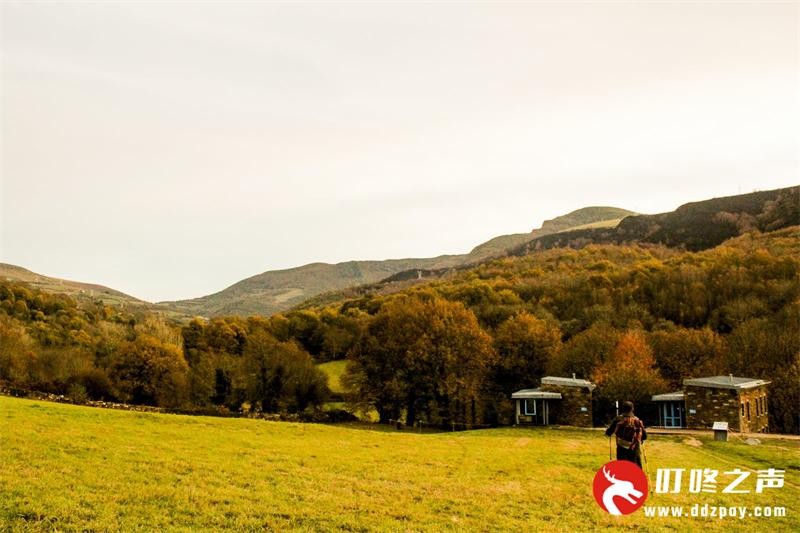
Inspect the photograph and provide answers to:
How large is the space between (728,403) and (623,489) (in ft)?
89.0

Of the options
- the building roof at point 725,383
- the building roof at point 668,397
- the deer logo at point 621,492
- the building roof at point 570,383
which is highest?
the building roof at point 725,383

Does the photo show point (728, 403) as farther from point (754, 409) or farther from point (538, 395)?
point (538, 395)

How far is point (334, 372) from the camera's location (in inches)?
4001

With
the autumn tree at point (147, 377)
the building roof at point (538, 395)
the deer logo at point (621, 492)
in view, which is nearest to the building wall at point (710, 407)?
the building roof at point (538, 395)

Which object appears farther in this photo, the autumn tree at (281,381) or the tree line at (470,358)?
the autumn tree at (281,381)

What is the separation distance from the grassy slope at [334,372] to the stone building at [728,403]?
56.1 meters

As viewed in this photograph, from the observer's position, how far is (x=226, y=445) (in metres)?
25.2

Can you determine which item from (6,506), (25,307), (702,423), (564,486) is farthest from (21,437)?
(25,307)

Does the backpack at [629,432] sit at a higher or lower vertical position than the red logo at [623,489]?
higher

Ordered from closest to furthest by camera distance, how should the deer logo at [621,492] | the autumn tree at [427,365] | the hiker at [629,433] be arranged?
the hiker at [629,433]
the deer logo at [621,492]
the autumn tree at [427,365]

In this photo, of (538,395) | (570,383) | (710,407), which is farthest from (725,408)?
(538,395)

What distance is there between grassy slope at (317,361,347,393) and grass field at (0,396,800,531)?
61.1m

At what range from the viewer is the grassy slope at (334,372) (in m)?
92.1

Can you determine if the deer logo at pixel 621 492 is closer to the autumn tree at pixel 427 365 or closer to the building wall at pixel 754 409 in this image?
the building wall at pixel 754 409
